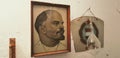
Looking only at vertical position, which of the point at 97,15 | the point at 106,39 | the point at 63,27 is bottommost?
the point at 106,39

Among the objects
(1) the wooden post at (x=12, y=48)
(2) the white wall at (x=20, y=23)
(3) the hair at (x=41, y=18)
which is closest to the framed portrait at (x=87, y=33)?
(2) the white wall at (x=20, y=23)

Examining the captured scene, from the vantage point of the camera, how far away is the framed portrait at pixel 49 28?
1.14 meters

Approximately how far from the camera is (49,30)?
3.98 ft

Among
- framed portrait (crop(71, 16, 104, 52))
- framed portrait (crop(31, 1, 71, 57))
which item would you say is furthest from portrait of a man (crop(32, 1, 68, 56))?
framed portrait (crop(71, 16, 104, 52))

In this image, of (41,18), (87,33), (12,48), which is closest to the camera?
(12,48)

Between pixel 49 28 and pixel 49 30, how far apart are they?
0.05ft

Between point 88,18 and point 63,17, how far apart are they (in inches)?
11.6

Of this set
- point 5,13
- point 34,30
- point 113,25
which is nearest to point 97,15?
point 113,25

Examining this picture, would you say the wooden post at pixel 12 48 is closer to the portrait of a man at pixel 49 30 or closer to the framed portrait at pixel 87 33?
the portrait of a man at pixel 49 30

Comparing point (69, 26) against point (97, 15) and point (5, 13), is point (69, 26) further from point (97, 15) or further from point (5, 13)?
point (5, 13)

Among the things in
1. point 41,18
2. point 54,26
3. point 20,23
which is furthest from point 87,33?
point 20,23

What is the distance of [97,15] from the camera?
5.12 feet

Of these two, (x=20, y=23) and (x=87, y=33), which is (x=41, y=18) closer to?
(x=20, y=23)

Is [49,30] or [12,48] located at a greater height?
[49,30]
